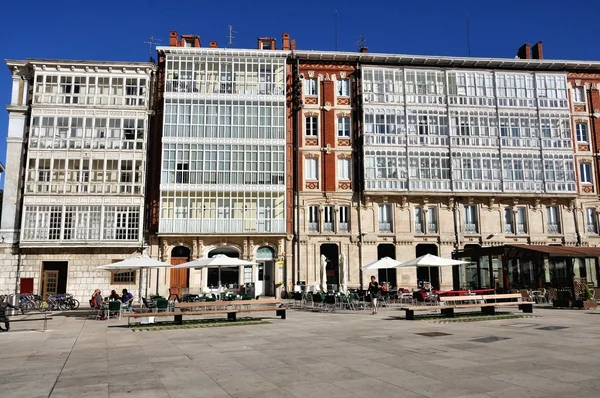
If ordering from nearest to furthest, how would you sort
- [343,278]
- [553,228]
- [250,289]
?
[343,278] < [250,289] < [553,228]

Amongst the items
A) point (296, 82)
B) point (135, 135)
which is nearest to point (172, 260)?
point (135, 135)

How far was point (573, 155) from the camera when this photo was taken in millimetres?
38688

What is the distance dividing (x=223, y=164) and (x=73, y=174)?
10365 millimetres

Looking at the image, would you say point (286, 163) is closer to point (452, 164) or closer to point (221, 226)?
point (221, 226)

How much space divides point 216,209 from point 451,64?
70.2ft

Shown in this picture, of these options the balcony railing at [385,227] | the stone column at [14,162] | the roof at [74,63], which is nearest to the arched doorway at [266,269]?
the balcony railing at [385,227]

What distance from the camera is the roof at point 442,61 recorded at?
37.7 metres

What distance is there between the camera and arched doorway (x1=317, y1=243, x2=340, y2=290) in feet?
119

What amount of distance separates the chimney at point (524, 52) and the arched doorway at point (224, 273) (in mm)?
29270

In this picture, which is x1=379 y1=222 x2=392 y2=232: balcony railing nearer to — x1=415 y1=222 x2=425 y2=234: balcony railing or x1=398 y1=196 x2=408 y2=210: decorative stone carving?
x1=398 y1=196 x2=408 y2=210: decorative stone carving

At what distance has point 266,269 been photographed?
35.7m

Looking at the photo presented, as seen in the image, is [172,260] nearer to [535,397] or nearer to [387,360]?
[387,360]

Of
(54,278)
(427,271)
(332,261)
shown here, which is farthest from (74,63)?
(427,271)

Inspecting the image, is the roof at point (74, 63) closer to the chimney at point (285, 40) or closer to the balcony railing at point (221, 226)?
the chimney at point (285, 40)
